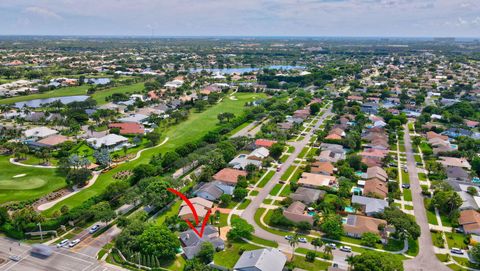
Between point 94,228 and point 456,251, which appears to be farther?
point 94,228

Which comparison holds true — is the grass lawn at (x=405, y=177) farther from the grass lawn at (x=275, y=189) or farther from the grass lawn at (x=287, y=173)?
the grass lawn at (x=275, y=189)

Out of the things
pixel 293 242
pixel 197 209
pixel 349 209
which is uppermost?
pixel 293 242

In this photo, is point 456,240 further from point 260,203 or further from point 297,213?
point 260,203

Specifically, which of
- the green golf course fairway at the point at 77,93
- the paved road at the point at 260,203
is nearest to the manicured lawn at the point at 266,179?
the paved road at the point at 260,203

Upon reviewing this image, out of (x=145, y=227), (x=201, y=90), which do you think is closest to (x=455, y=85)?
(x=201, y=90)

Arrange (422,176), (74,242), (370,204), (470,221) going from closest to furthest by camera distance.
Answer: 1. (74,242)
2. (470,221)
3. (370,204)
4. (422,176)

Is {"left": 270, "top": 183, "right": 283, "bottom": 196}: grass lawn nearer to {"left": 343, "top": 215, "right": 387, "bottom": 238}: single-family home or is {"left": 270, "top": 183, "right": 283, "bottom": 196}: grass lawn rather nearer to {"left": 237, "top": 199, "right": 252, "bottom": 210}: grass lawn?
{"left": 237, "top": 199, "right": 252, "bottom": 210}: grass lawn

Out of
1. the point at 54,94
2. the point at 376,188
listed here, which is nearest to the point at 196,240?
the point at 376,188
